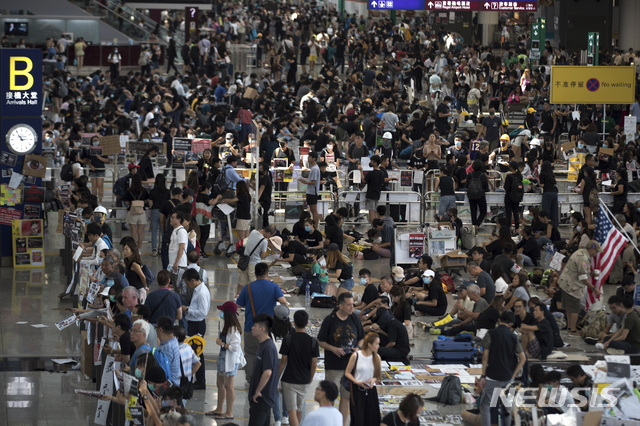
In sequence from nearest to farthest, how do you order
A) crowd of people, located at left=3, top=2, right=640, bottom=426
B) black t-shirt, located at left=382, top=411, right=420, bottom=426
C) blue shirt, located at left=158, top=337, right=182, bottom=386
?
black t-shirt, located at left=382, top=411, right=420, bottom=426
blue shirt, located at left=158, top=337, right=182, bottom=386
crowd of people, located at left=3, top=2, right=640, bottom=426

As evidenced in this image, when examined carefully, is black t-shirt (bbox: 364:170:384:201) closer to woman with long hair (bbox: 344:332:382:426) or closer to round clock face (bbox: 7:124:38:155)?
round clock face (bbox: 7:124:38:155)

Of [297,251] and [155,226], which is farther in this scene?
[155,226]

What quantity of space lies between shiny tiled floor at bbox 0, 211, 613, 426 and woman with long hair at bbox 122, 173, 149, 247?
0.67 meters

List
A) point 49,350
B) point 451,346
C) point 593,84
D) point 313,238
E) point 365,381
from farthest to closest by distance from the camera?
point 593,84 → point 313,238 → point 49,350 → point 451,346 → point 365,381

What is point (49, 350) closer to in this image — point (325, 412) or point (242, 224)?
point (242, 224)

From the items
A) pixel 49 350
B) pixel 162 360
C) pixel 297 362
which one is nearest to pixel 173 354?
pixel 162 360

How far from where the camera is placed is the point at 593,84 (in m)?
28.5

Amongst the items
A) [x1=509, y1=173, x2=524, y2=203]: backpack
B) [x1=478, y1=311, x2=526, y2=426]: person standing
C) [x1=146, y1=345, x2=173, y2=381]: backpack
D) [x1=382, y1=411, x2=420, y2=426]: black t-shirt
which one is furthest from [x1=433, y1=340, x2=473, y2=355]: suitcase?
[x1=509, y1=173, x2=524, y2=203]: backpack

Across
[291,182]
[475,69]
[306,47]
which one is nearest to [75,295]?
[291,182]

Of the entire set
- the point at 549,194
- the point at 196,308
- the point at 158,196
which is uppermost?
the point at 549,194

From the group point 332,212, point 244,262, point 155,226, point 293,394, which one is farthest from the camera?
point 332,212

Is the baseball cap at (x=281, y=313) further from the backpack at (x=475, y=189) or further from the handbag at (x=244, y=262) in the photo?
the backpack at (x=475, y=189)

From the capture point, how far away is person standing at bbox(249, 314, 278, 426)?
10922mm

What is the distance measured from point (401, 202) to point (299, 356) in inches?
443
